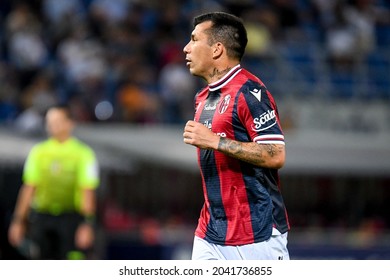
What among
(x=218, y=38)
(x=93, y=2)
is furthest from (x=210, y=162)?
(x=93, y=2)

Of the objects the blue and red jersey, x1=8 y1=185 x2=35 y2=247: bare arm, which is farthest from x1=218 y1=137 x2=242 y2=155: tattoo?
x1=8 y1=185 x2=35 y2=247: bare arm

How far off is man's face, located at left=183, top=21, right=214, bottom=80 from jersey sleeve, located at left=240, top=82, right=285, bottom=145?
0.35 metres

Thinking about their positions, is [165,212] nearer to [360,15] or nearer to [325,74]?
[325,74]

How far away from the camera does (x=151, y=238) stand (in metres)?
14.2

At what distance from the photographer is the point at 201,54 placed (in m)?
5.90

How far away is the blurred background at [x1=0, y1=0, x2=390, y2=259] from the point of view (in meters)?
15.6

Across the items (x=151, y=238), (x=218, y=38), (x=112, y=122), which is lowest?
(x=151, y=238)

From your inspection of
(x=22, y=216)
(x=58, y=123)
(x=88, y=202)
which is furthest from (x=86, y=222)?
(x=58, y=123)

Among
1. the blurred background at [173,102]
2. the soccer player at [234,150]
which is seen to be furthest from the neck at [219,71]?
the blurred background at [173,102]

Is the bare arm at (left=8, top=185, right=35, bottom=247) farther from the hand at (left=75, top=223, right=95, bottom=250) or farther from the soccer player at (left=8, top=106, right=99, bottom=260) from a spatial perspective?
the hand at (left=75, top=223, right=95, bottom=250)

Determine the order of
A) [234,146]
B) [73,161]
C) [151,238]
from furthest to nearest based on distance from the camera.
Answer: [151,238], [73,161], [234,146]

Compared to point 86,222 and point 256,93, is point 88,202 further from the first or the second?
point 256,93

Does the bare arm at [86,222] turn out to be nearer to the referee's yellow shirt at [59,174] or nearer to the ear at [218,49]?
the referee's yellow shirt at [59,174]

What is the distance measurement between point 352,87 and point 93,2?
15.0 ft
